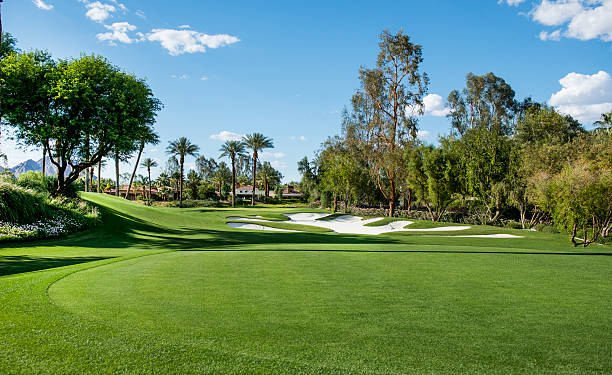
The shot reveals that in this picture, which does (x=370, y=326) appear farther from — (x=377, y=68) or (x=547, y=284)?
(x=377, y=68)

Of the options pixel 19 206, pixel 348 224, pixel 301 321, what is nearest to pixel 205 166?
A: pixel 348 224

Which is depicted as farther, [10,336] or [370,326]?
[370,326]

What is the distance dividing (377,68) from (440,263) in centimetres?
2970

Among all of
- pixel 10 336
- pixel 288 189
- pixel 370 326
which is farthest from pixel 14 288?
pixel 288 189

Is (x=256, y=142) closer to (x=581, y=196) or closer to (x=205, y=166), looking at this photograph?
(x=581, y=196)

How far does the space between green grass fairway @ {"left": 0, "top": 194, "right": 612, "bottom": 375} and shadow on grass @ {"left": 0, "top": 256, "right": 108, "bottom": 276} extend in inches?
3.1

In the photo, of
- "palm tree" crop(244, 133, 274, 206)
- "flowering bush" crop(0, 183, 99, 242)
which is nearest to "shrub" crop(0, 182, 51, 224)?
"flowering bush" crop(0, 183, 99, 242)

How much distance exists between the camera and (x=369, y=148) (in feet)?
122

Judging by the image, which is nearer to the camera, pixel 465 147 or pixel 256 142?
pixel 465 147

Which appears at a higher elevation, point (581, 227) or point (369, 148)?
point (369, 148)

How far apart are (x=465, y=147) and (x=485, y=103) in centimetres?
1385

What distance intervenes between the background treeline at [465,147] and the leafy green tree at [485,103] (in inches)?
4.2

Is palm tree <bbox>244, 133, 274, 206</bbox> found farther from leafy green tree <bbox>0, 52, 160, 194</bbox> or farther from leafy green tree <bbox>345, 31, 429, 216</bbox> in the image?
leafy green tree <bbox>0, 52, 160, 194</bbox>

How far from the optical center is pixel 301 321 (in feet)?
13.9
